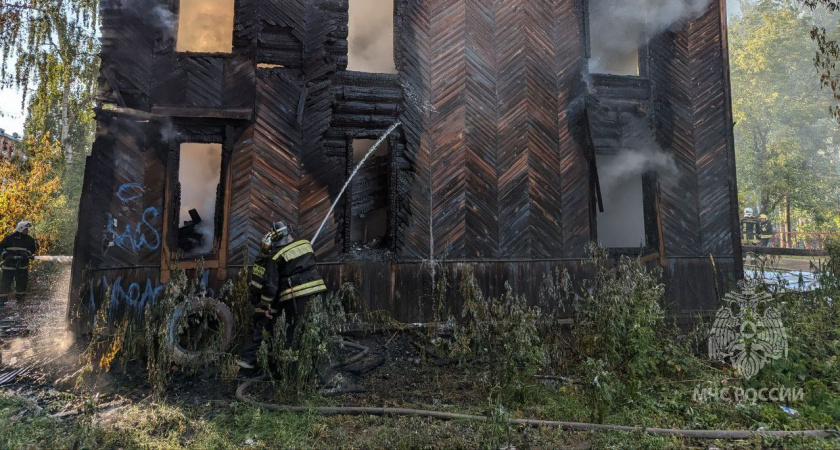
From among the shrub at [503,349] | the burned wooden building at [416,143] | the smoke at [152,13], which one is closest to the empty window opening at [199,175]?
the burned wooden building at [416,143]

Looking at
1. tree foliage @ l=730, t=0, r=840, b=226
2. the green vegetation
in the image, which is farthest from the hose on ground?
tree foliage @ l=730, t=0, r=840, b=226

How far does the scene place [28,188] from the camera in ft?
46.1

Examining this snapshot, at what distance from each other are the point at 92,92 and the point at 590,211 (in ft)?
61.7

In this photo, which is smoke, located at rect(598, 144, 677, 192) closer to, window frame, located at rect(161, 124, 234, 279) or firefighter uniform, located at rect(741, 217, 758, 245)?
window frame, located at rect(161, 124, 234, 279)

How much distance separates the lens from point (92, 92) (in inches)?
657

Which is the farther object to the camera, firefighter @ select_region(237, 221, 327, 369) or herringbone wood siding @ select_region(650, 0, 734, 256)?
herringbone wood siding @ select_region(650, 0, 734, 256)

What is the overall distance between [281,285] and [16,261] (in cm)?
804

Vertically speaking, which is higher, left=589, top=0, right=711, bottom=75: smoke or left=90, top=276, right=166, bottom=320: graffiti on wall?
left=589, top=0, right=711, bottom=75: smoke

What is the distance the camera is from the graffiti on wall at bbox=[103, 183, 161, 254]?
253 inches

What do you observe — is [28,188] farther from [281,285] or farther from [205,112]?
[281,285]

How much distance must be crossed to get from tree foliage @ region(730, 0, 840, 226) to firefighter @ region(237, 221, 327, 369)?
30692 millimetres

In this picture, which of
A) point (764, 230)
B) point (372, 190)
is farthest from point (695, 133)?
point (764, 230)

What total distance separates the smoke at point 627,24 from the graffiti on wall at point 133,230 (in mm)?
9492

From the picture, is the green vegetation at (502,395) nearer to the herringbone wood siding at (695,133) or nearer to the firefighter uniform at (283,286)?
the firefighter uniform at (283,286)
